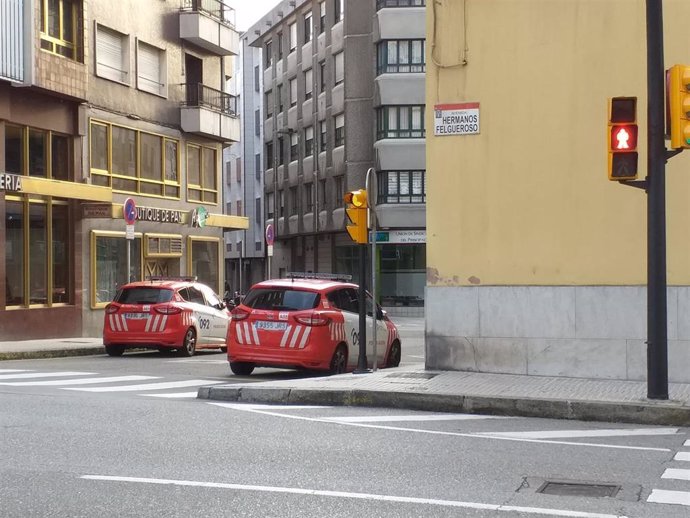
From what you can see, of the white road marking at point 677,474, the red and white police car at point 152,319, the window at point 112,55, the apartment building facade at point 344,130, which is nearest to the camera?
the white road marking at point 677,474

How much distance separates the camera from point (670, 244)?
14.4 meters

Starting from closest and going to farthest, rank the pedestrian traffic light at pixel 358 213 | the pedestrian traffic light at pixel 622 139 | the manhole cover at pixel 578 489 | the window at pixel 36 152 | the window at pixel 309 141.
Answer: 1. the manhole cover at pixel 578 489
2. the pedestrian traffic light at pixel 622 139
3. the pedestrian traffic light at pixel 358 213
4. the window at pixel 36 152
5. the window at pixel 309 141

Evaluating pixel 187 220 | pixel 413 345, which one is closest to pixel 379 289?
pixel 187 220

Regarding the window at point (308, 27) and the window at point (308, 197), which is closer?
the window at point (308, 27)

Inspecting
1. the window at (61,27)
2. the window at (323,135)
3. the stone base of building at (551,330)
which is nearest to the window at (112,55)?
the window at (61,27)

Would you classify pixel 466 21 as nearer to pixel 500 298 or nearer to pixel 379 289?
pixel 500 298

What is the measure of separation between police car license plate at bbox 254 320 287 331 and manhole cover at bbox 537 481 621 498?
30.0 ft

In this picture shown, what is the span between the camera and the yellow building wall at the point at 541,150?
48.2ft

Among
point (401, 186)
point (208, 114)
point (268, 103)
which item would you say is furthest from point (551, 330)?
point (268, 103)

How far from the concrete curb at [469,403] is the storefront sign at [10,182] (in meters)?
13.1

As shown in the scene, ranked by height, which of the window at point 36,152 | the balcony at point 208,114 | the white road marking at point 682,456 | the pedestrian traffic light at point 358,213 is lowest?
the white road marking at point 682,456

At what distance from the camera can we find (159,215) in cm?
3288

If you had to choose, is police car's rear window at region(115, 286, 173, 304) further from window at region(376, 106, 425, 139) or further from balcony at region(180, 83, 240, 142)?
window at region(376, 106, 425, 139)

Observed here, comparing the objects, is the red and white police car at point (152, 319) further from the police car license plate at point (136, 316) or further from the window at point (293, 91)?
the window at point (293, 91)
